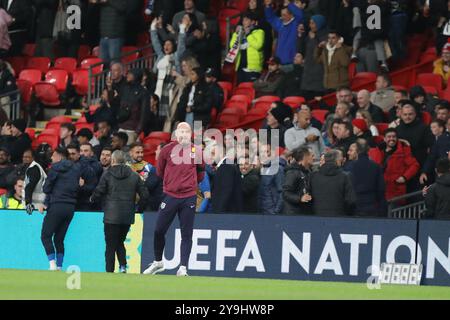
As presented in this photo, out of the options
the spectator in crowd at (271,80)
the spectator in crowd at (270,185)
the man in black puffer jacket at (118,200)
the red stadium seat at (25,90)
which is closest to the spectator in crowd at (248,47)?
the spectator in crowd at (271,80)

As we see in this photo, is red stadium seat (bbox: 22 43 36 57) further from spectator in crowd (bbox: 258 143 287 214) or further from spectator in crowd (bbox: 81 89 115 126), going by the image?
spectator in crowd (bbox: 258 143 287 214)

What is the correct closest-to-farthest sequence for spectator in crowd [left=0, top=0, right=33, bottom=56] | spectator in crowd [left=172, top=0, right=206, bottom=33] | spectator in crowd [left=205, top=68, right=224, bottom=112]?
1. spectator in crowd [left=205, top=68, right=224, bottom=112]
2. spectator in crowd [left=172, top=0, right=206, bottom=33]
3. spectator in crowd [left=0, top=0, right=33, bottom=56]

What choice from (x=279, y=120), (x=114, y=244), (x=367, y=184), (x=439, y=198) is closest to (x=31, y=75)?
(x=279, y=120)

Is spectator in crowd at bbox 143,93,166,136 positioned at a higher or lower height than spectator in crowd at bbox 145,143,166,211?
higher

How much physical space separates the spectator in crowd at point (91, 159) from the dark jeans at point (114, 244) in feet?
5.42

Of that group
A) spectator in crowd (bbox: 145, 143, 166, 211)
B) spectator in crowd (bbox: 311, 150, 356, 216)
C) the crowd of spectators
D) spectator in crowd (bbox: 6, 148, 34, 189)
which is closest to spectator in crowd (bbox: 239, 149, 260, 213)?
the crowd of spectators

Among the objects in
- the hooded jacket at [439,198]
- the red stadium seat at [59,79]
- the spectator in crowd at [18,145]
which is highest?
the red stadium seat at [59,79]

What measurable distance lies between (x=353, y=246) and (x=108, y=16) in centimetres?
941

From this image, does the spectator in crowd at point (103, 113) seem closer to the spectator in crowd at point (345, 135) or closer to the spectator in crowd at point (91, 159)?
the spectator in crowd at point (91, 159)

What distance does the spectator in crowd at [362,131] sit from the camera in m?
21.2

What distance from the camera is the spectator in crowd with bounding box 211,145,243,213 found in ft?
65.4

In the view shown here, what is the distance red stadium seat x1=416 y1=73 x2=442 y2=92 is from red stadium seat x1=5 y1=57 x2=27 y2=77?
28.6 ft

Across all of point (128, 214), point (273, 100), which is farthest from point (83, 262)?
point (273, 100)

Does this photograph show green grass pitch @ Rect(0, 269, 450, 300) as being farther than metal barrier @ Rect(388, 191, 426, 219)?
No
